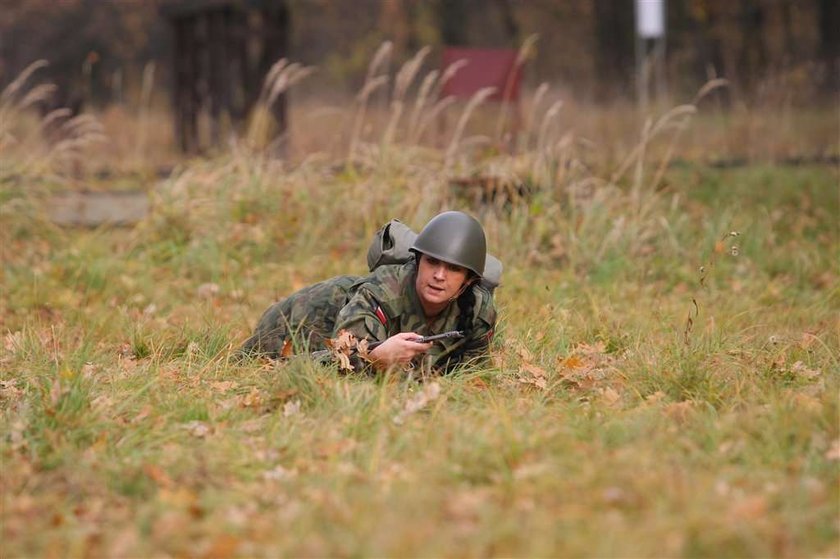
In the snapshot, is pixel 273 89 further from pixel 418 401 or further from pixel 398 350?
pixel 418 401

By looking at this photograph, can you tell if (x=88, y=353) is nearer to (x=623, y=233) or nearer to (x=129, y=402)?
(x=129, y=402)

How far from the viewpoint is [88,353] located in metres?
5.52

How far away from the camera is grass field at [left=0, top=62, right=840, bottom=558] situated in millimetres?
3678

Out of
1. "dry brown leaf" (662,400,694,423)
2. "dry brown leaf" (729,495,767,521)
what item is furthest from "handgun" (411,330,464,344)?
"dry brown leaf" (729,495,767,521)

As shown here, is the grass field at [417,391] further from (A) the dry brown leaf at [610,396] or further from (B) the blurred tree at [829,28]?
(B) the blurred tree at [829,28]

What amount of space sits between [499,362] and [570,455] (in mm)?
1565

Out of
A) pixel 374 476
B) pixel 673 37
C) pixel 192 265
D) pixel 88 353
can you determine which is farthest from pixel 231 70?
pixel 673 37

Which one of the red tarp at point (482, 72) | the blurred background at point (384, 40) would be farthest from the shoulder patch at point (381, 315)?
the blurred background at point (384, 40)

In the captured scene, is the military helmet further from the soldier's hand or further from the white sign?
the white sign

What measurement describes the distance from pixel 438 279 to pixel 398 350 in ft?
1.23

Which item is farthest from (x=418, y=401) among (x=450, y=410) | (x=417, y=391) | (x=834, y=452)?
(x=834, y=452)

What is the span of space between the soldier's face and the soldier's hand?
250 mm

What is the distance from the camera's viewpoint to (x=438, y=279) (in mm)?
5371

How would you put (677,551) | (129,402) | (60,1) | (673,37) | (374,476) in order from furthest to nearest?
1. (673,37)
2. (60,1)
3. (129,402)
4. (374,476)
5. (677,551)
